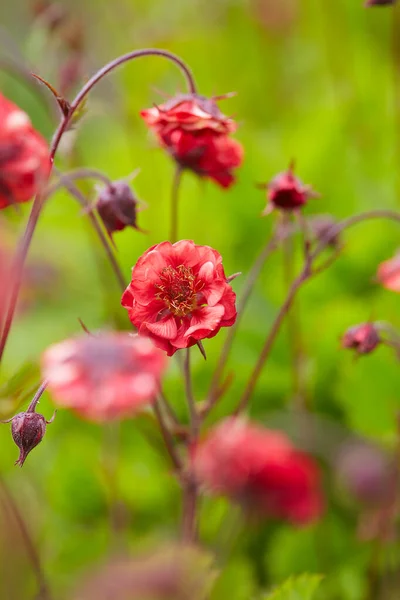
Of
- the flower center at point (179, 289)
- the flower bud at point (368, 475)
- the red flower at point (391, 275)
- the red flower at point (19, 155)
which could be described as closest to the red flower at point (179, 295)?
the flower center at point (179, 289)

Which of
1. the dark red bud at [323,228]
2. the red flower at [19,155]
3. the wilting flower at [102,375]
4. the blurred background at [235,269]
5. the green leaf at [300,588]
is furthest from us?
the blurred background at [235,269]

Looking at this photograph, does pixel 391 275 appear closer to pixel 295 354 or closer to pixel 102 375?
pixel 295 354

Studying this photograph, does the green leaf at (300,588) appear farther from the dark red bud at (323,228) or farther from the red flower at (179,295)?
the dark red bud at (323,228)

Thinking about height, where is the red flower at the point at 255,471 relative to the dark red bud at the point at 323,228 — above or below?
below

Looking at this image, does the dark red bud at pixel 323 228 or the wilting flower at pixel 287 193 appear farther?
the dark red bud at pixel 323 228

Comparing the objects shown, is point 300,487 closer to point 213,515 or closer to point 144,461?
point 213,515

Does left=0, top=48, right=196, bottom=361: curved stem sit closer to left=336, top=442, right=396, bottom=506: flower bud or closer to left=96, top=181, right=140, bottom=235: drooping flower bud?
left=96, top=181, right=140, bottom=235: drooping flower bud
